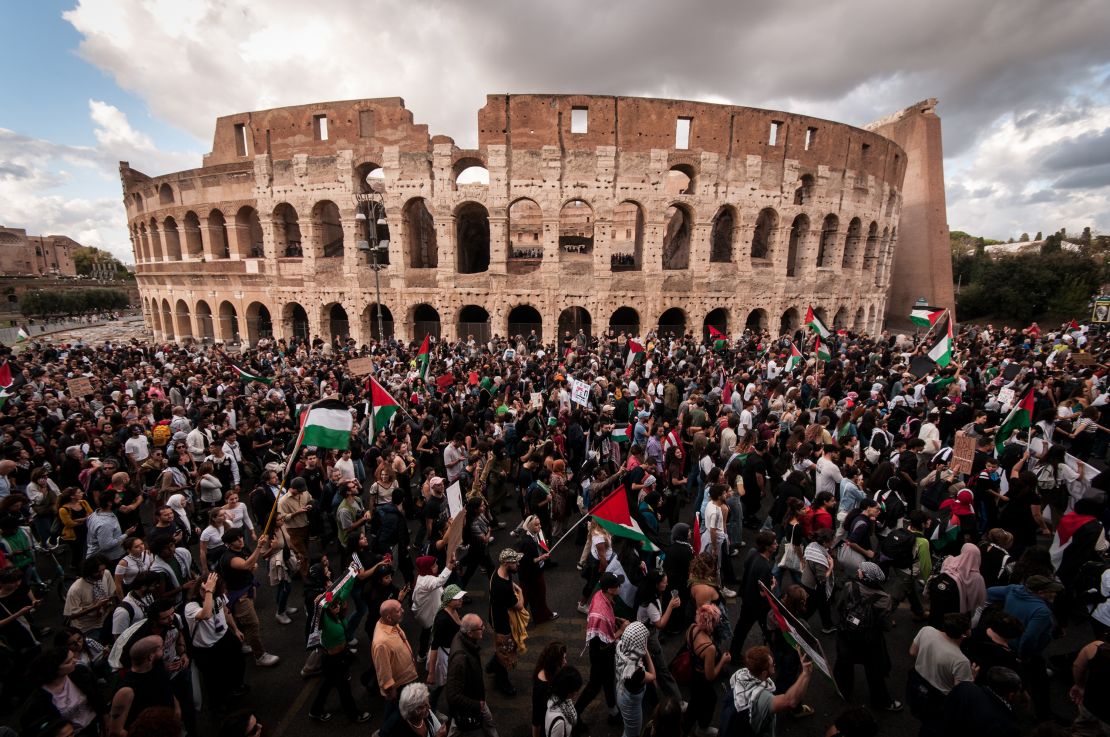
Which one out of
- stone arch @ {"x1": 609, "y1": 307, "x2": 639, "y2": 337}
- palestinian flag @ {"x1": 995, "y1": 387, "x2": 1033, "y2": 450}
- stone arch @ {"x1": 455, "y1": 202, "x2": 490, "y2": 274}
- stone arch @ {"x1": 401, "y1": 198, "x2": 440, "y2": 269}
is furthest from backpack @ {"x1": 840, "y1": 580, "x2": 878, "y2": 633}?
stone arch @ {"x1": 455, "y1": 202, "x2": 490, "y2": 274}

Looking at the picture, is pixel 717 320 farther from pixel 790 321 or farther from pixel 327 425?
pixel 327 425

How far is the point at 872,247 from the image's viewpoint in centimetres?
3200

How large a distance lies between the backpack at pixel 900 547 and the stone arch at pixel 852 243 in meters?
28.2

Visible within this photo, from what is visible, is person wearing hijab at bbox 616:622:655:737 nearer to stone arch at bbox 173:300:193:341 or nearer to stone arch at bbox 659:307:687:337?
stone arch at bbox 659:307:687:337

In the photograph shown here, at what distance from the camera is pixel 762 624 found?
5215 millimetres

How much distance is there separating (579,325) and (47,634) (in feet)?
77.2

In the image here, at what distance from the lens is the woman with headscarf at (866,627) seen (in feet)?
15.5

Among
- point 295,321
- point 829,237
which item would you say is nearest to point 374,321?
point 295,321

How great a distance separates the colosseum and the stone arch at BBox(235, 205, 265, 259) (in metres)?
0.12

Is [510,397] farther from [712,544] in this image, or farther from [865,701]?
[865,701]

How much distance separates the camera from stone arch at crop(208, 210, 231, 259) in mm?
28781

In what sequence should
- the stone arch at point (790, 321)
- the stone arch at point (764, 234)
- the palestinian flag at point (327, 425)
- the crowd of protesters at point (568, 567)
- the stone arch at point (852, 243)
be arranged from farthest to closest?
1. the stone arch at point (852, 243)
2. the stone arch at point (790, 321)
3. the stone arch at point (764, 234)
4. the palestinian flag at point (327, 425)
5. the crowd of protesters at point (568, 567)

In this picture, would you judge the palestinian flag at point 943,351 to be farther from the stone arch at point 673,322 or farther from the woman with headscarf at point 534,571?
the stone arch at point 673,322

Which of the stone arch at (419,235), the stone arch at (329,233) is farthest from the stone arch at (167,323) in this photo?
the stone arch at (419,235)
